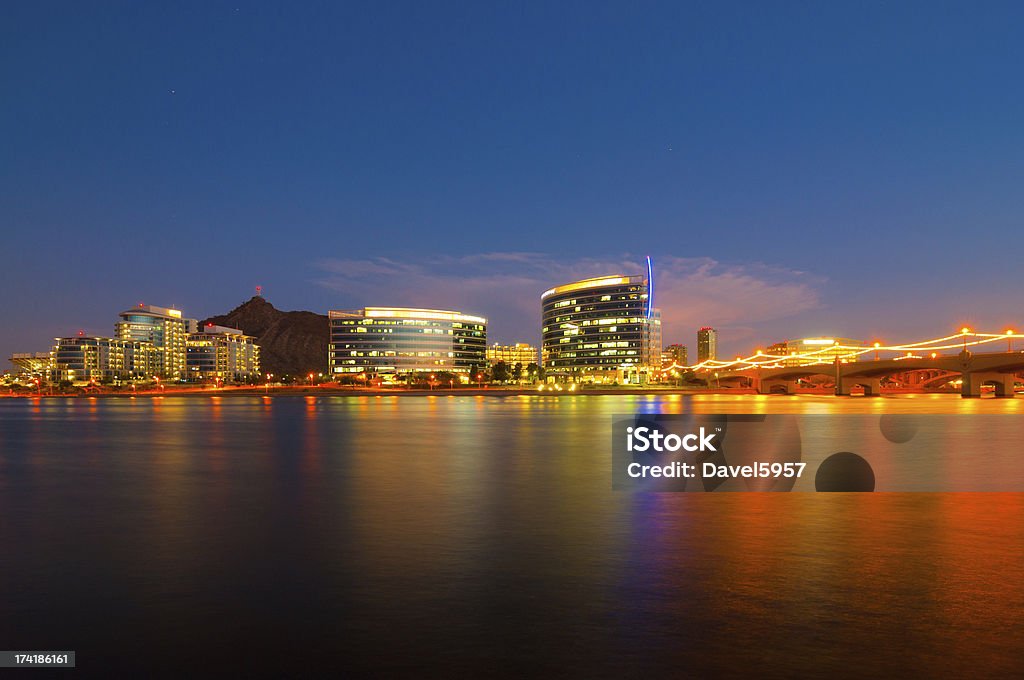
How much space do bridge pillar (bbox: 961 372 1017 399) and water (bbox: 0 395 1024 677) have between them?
129 m

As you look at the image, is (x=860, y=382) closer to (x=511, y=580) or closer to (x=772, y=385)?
(x=772, y=385)

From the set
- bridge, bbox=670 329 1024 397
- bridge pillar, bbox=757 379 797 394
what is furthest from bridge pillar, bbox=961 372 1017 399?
bridge pillar, bbox=757 379 797 394

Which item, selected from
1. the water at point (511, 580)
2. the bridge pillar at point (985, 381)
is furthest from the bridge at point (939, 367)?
Result: the water at point (511, 580)

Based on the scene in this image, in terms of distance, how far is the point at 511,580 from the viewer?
10992 millimetres

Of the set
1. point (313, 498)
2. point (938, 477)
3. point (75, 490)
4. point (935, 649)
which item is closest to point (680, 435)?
point (938, 477)

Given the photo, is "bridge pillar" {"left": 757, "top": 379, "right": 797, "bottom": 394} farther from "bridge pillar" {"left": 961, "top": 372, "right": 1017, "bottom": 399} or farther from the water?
the water

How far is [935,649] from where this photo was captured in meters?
7.72

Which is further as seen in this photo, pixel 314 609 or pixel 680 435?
pixel 680 435

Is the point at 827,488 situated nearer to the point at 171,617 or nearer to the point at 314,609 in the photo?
the point at 314,609

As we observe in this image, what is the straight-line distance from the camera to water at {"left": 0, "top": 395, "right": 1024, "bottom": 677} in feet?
25.5

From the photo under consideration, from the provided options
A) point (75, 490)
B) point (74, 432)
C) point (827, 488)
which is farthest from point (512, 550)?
point (74, 432)

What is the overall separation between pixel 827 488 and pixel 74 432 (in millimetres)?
54192

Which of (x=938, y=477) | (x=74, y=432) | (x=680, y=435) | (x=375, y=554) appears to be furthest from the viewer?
(x=74, y=432)

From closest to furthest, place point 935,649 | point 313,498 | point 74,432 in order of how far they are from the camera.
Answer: point 935,649
point 313,498
point 74,432
